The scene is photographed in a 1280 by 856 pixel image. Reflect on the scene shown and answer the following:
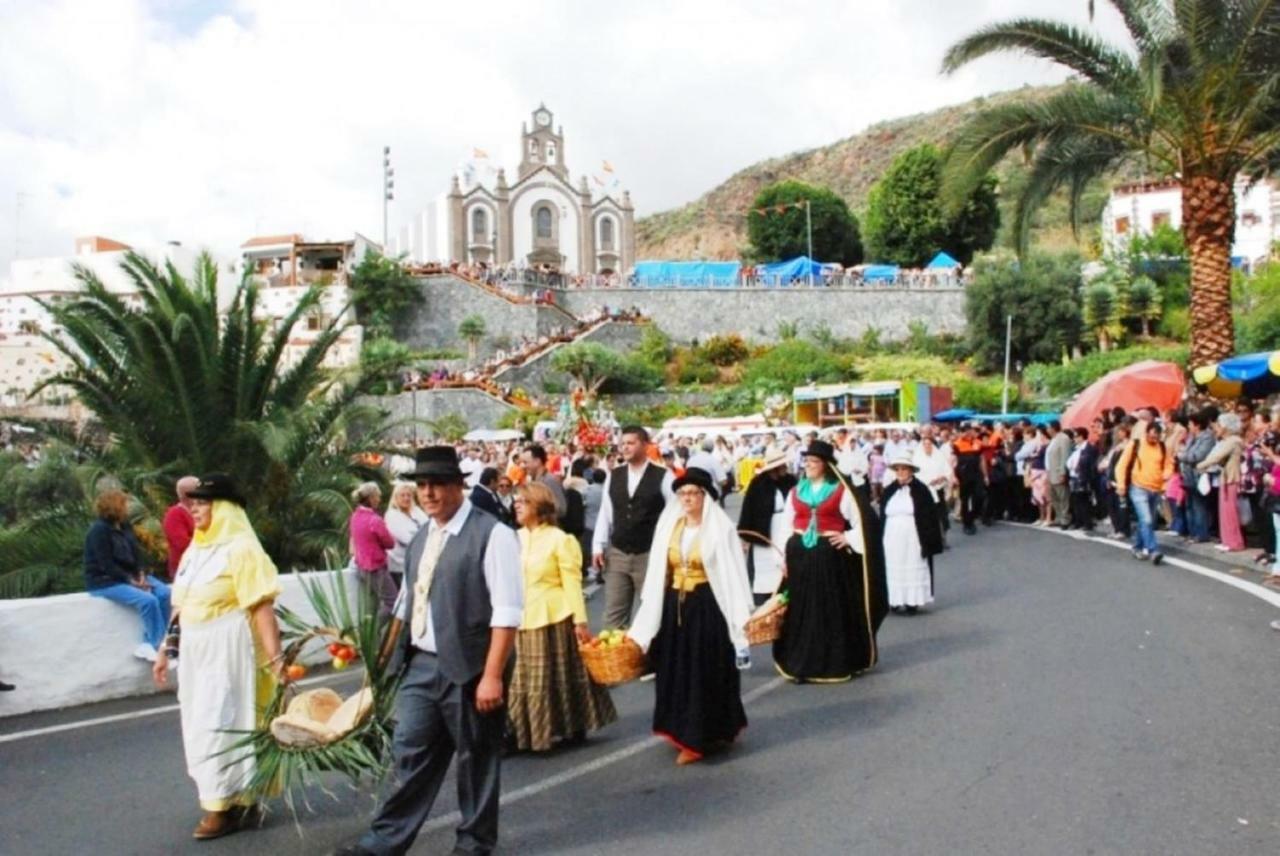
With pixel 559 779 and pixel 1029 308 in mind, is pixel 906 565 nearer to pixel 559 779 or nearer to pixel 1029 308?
pixel 559 779

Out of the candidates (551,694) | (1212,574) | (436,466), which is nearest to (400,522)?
(551,694)

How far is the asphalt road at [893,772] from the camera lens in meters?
5.22

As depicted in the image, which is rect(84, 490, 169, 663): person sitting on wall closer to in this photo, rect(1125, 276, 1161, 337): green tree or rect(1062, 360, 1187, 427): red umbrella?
rect(1062, 360, 1187, 427): red umbrella

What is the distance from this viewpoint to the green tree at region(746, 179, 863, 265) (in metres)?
89.9

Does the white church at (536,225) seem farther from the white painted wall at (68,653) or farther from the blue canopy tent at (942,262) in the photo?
the white painted wall at (68,653)

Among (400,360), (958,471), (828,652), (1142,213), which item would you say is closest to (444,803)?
(828,652)

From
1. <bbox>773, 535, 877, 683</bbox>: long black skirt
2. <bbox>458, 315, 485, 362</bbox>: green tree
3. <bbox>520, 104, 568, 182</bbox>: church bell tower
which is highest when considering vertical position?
<bbox>520, 104, 568, 182</bbox>: church bell tower

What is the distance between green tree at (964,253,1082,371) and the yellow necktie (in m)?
53.7

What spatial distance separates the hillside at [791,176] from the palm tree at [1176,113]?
126 m

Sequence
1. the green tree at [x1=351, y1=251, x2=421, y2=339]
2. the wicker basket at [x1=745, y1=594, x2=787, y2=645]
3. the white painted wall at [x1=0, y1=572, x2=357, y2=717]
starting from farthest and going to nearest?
1. the green tree at [x1=351, y1=251, x2=421, y2=339]
2. the white painted wall at [x1=0, y1=572, x2=357, y2=717]
3. the wicker basket at [x1=745, y1=594, x2=787, y2=645]

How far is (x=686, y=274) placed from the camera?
7269 cm

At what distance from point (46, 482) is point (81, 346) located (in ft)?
12.4

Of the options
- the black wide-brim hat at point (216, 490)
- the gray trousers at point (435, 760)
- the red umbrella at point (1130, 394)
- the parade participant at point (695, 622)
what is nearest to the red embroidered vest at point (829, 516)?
the parade participant at point (695, 622)

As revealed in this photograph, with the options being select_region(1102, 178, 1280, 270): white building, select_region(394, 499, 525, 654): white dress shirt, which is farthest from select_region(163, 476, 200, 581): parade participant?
select_region(1102, 178, 1280, 270): white building
